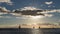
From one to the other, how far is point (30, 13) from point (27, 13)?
112 inches

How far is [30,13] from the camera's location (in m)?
61.2

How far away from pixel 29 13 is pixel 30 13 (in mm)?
1065

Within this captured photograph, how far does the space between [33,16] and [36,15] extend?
0.87 m

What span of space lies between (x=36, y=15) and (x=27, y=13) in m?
4.34

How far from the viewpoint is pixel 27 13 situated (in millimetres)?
63906

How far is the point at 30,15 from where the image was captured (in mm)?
61750

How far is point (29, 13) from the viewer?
62.2 meters

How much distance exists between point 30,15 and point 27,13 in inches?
93.5

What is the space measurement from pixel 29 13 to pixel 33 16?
2.07 m

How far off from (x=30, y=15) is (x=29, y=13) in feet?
2.50

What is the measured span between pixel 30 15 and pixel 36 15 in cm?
212

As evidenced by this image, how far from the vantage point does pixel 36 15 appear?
6031 cm
